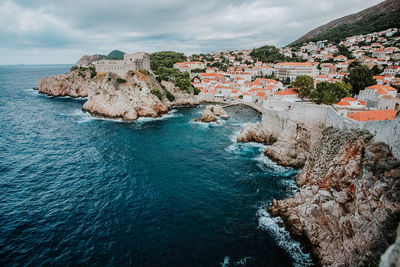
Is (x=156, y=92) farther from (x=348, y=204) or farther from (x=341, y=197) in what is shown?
(x=348, y=204)

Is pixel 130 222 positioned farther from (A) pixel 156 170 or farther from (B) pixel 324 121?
(B) pixel 324 121

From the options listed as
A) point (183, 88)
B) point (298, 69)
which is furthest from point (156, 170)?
point (298, 69)

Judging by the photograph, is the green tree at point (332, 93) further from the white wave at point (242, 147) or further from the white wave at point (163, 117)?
the white wave at point (163, 117)

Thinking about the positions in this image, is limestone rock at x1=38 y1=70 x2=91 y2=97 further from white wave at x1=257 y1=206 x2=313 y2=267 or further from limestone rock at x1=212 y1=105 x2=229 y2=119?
white wave at x1=257 y1=206 x2=313 y2=267

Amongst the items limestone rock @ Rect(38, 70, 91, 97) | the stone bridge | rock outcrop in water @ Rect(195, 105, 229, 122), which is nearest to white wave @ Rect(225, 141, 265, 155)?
rock outcrop in water @ Rect(195, 105, 229, 122)

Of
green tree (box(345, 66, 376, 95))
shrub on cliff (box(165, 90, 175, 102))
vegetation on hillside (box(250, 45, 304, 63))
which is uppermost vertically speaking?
vegetation on hillside (box(250, 45, 304, 63))

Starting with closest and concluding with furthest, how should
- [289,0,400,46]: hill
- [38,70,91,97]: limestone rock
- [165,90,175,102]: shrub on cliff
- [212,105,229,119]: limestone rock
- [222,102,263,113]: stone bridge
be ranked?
[212,105,229,119]: limestone rock → [222,102,263,113]: stone bridge → [165,90,175,102]: shrub on cliff → [38,70,91,97]: limestone rock → [289,0,400,46]: hill
